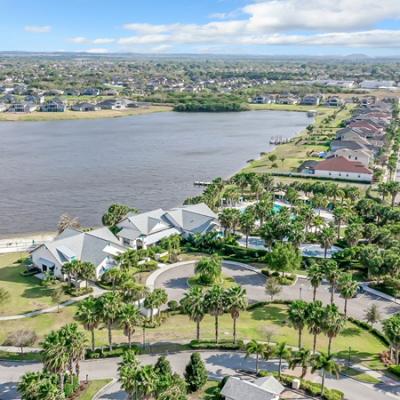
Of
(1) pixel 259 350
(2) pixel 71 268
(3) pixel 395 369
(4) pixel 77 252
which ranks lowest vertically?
(3) pixel 395 369

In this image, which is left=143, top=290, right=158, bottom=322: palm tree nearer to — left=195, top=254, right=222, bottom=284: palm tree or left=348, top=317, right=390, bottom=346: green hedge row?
left=195, top=254, right=222, bottom=284: palm tree


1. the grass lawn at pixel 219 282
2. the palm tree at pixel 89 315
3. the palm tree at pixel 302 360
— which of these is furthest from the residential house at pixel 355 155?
the palm tree at pixel 89 315

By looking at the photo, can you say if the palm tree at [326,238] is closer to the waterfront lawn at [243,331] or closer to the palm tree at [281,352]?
the waterfront lawn at [243,331]

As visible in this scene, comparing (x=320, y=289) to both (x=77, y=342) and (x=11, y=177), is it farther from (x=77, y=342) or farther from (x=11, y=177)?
(x=11, y=177)

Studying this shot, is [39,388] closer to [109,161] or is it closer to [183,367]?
[183,367]

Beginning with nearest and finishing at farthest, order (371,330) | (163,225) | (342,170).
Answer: (371,330), (163,225), (342,170)

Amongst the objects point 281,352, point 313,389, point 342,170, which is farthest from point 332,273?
point 342,170
